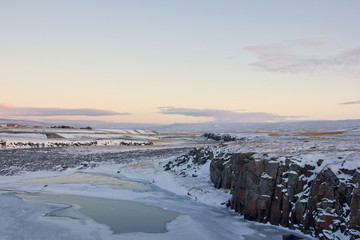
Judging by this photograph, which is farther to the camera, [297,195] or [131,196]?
[131,196]

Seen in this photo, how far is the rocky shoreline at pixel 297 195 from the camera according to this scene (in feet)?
43.7

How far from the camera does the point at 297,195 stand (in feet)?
51.7

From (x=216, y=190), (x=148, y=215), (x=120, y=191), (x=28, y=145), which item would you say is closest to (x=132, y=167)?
(x=120, y=191)

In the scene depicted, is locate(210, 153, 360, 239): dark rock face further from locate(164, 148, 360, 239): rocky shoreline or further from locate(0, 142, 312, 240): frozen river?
locate(0, 142, 312, 240): frozen river

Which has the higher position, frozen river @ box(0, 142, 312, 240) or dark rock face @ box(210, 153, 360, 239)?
dark rock face @ box(210, 153, 360, 239)

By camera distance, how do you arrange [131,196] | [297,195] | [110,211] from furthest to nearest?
[131,196]
[110,211]
[297,195]

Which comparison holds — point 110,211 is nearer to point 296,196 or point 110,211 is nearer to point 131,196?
point 131,196

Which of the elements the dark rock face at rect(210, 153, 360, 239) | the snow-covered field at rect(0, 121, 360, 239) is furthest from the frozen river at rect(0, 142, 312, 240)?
the dark rock face at rect(210, 153, 360, 239)

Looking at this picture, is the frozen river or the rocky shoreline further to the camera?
the frozen river

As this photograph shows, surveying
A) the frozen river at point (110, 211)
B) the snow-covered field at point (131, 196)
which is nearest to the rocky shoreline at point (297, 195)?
the snow-covered field at point (131, 196)

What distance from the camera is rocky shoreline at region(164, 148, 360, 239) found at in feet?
43.7

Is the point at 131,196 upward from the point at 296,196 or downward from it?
downward

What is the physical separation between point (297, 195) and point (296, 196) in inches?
2.9

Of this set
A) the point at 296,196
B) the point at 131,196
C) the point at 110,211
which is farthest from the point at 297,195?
the point at 131,196
